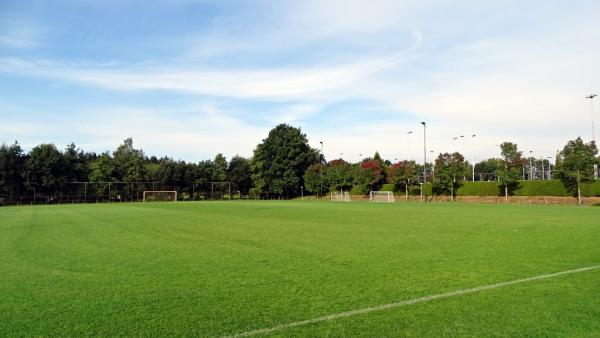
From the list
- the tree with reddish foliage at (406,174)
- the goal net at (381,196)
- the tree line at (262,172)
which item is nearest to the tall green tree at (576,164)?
the tree line at (262,172)

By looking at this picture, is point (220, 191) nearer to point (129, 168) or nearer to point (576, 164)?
point (129, 168)

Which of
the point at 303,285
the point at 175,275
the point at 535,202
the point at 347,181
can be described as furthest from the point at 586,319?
the point at 347,181

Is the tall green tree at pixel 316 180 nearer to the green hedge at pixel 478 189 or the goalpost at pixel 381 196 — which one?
the goalpost at pixel 381 196

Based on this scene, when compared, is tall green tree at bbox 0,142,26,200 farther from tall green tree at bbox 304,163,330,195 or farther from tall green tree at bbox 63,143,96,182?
tall green tree at bbox 304,163,330,195

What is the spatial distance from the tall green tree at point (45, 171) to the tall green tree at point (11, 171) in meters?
1.01

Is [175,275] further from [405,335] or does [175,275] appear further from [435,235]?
[435,235]

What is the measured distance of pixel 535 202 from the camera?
47.2 metres

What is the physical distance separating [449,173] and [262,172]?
39554 mm

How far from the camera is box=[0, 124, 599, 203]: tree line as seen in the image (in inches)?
2045

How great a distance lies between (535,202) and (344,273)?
45.8 meters

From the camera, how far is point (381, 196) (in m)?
65.8

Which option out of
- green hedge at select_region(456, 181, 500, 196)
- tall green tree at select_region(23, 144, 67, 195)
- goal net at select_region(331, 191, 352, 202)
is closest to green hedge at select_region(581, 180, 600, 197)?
green hedge at select_region(456, 181, 500, 196)

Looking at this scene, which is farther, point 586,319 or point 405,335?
point 586,319

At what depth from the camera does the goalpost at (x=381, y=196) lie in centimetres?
6314
